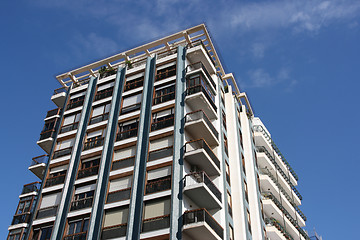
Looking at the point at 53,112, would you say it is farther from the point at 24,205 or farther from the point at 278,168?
the point at 278,168

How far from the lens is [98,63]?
4691cm

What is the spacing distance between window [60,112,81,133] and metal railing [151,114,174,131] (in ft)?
31.7

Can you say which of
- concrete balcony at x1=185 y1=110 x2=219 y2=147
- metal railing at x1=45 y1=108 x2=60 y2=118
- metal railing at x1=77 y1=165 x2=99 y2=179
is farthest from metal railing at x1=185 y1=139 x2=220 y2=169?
metal railing at x1=45 y1=108 x2=60 y2=118

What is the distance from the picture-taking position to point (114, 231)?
30.6 meters

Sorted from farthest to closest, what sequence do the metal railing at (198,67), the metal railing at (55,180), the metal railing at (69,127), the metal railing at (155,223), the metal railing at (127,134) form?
the metal railing at (69,127), the metal railing at (198,67), the metal railing at (55,180), the metal railing at (127,134), the metal railing at (155,223)

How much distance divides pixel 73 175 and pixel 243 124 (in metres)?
19.1

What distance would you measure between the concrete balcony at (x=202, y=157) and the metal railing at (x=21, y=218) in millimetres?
14761

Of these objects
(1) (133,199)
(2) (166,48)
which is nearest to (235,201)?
(1) (133,199)

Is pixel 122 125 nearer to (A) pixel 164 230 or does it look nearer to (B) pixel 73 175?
(B) pixel 73 175

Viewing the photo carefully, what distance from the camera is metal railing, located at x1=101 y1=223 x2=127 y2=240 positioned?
3027 centimetres

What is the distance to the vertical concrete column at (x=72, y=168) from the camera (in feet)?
110

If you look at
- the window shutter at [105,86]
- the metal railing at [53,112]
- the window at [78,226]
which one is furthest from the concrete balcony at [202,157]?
the metal railing at [53,112]

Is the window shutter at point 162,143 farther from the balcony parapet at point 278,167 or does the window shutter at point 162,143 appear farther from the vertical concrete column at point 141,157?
the balcony parapet at point 278,167

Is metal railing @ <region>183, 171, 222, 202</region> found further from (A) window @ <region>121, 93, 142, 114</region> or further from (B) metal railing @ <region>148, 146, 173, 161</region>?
(A) window @ <region>121, 93, 142, 114</region>
